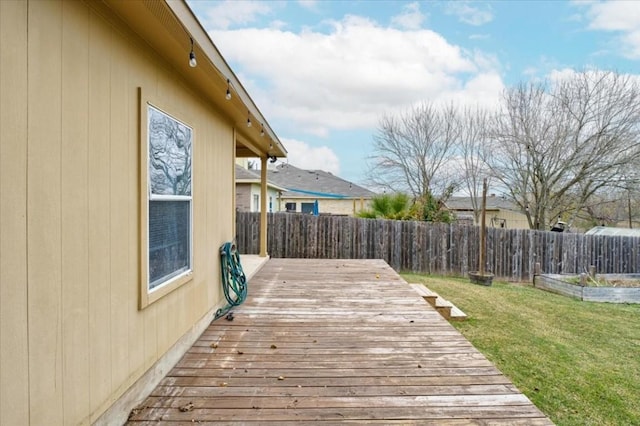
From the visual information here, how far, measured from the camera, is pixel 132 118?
2.14m

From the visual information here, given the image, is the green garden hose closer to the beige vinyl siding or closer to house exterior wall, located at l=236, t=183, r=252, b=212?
the beige vinyl siding

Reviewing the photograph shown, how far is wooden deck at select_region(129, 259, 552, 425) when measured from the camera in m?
2.04

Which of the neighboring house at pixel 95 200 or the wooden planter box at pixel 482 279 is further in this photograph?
the wooden planter box at pixel 482 279

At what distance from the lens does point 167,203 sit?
104 inches

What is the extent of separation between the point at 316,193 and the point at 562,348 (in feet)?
52.9

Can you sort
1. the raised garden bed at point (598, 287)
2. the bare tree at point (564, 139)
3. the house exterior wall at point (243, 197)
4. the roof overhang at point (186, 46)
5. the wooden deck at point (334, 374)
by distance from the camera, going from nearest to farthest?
1. the roof overhang at point (186, 46)
2. the wooden deck at point (334, 374)
3. the raised garden bed at point (598, 287)
4. the house exterior wall at point (243, 197)
5. the bare tree at point (564, 139)

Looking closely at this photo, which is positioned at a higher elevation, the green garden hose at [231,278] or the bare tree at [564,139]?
the bare tree at [564,139]

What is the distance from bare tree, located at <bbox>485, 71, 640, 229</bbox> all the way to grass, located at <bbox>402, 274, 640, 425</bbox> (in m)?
8.14

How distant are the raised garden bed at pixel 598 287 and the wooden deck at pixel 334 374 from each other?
5.51 metres

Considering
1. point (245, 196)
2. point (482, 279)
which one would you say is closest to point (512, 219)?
point (482, 279)

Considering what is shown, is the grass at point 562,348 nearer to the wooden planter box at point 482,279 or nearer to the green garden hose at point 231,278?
the wooden planter box at point 482,279

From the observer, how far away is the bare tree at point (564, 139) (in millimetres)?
12461

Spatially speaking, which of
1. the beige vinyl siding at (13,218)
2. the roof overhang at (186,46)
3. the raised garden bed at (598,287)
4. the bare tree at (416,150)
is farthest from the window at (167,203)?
the bare tree at (416,150)

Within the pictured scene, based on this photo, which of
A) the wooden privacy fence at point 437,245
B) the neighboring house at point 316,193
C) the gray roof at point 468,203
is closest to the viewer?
the wooden privacy fence at point 437,245
